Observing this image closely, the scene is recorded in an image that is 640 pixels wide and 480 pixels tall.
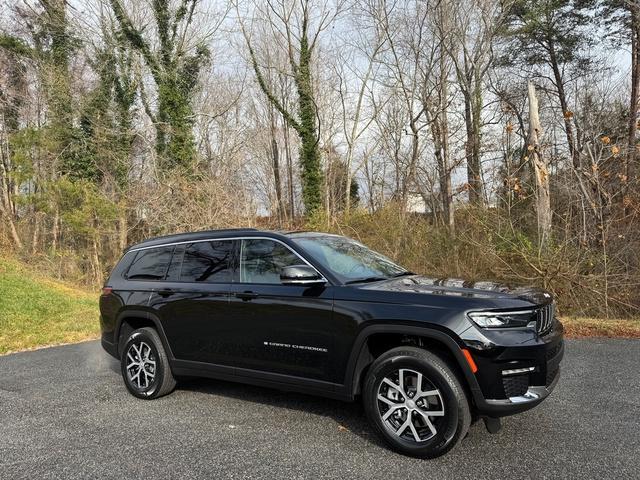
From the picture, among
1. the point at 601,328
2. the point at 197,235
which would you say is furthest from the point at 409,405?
the point at 601,328

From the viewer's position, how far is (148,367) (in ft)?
17.4

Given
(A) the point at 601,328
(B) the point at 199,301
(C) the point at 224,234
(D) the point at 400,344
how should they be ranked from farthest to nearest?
(A) the point at 601,328 < (C) the point at 224,234 < (B) the point at 199,301 < (D) the point at 400,344

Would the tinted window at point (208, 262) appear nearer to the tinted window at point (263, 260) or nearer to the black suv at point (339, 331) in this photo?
the black suv at point (339, 331)

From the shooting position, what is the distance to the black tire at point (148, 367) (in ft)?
16.9

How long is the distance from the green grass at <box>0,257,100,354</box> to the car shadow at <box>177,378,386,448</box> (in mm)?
5385

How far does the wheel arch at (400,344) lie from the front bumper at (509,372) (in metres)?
0.08

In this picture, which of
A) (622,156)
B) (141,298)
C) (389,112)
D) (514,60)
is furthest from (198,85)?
(141,298)

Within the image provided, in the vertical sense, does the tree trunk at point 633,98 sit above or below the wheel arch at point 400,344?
above

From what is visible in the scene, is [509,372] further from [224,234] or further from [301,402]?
[224,234]

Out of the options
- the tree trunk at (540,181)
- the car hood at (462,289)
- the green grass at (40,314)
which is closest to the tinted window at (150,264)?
the car hood at (462,289)

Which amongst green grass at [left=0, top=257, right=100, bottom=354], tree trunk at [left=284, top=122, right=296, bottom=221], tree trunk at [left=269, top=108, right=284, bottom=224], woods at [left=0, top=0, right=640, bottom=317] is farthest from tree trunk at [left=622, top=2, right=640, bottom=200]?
tree trunk at [left=269, top=108, right=284, bottom=224]

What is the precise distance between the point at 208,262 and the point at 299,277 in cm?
141

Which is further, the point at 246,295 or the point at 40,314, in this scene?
the point at 40,314

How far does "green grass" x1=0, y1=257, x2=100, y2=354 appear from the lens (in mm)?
9719
